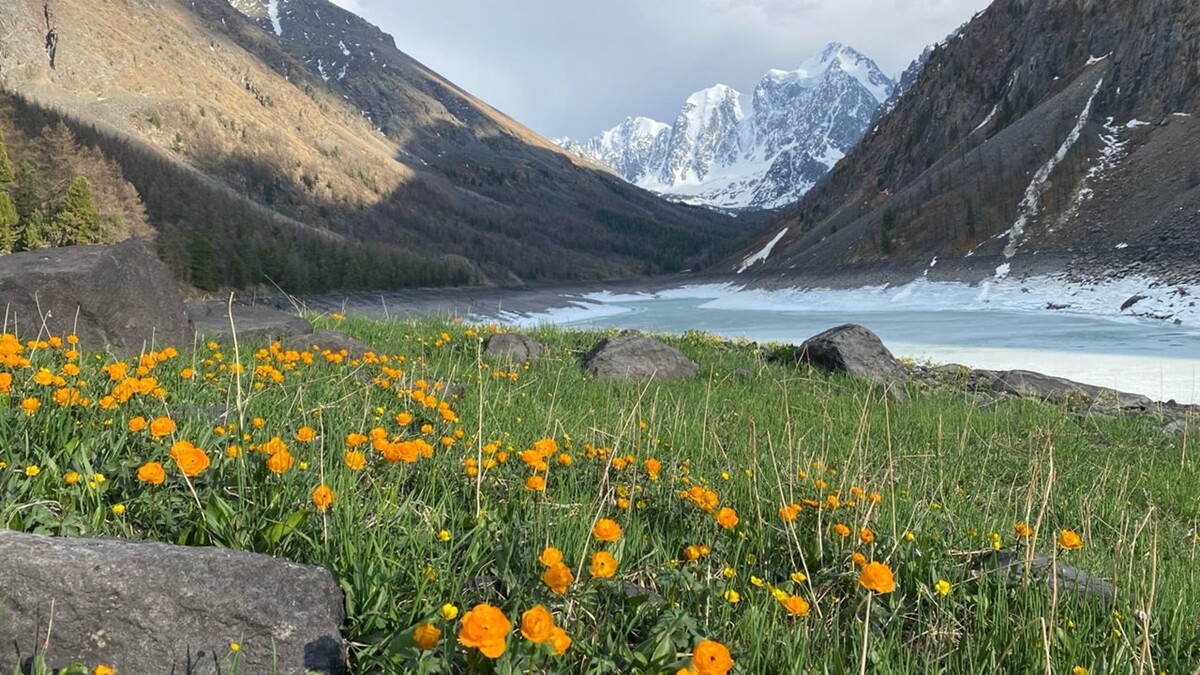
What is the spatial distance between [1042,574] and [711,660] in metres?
2.11

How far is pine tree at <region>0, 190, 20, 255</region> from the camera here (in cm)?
4144

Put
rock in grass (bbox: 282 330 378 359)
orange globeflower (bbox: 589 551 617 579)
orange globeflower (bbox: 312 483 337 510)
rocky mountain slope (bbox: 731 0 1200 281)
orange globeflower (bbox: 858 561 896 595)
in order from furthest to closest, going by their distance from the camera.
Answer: rocky mountain slope (bbox: 731 0 1200 281) < rock in grass (bbox: 282 330 378 359) < orange globeflower (bbox: 312 483 337 510) < orange globeflower (bbox: 858 561 896 595) < orange globeflower (bbox: 589 551 617 579)

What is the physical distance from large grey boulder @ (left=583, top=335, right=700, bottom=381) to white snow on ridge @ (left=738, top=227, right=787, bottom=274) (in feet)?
376

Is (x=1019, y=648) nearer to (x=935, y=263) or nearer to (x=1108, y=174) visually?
(x=935, y=263)

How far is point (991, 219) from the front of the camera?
222ft

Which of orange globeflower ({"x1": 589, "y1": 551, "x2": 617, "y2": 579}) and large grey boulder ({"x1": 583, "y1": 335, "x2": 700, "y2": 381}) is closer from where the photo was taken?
orange globeflower ({"x1": 589, "y1": 551, "x2": 617, "y2": 579})

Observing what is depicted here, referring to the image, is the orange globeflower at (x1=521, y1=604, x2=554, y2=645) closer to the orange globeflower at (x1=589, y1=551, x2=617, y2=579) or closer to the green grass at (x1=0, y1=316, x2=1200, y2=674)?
the green grass at (x1=0, y1=316, x2=1200, y2=674)

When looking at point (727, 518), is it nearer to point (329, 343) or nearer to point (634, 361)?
point (329, 343)

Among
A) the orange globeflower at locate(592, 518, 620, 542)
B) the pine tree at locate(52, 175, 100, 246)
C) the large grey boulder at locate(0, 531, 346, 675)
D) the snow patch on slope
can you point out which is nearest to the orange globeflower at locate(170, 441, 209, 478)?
the large grey boulder at locate(0, 531, 346, 675)

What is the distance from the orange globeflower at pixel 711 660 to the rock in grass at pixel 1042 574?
67.6 inches

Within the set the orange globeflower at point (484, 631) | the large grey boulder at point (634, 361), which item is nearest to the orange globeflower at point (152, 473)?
the orange globeflower at point (484, 631)

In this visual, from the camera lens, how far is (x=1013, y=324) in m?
37.0

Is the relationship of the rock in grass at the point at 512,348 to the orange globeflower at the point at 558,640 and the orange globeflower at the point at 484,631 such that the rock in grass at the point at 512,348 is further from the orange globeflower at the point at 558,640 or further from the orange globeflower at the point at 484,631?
the orange globeflower at the point at 484,631

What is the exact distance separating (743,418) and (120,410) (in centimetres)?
508
